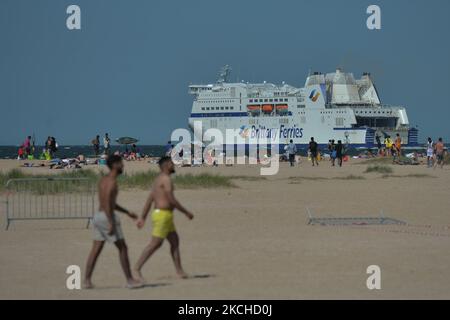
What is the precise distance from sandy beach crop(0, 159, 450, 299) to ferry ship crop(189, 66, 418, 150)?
70.9 metres

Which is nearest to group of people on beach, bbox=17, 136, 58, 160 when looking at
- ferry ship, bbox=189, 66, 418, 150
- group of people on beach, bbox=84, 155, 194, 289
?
group of people on beach, bbox=84, 155, 194, 289

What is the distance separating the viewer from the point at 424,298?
27.8ft

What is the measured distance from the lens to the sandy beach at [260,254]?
8953mm

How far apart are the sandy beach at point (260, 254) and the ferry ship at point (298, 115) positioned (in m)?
70.9

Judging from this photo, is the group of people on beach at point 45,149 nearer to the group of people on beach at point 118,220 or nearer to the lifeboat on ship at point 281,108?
the group of people on beach at point 118,220

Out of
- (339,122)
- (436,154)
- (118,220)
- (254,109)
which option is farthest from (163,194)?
(254,109)

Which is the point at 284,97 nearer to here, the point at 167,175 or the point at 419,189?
the point at 419,189

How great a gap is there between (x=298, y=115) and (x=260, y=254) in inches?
3193

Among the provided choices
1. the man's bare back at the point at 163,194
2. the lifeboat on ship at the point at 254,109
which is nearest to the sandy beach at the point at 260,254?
the man's bare back at the point at 163,194

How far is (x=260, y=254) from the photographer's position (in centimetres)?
1159

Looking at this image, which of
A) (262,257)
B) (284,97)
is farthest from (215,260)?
(284,97)
